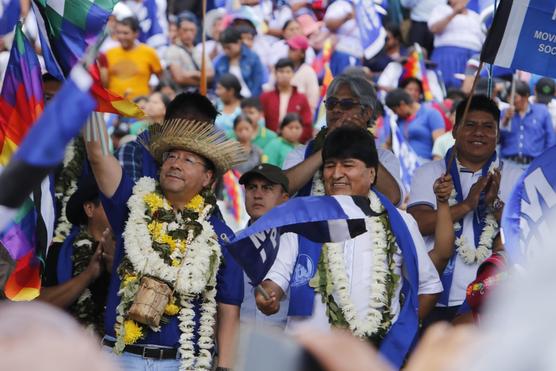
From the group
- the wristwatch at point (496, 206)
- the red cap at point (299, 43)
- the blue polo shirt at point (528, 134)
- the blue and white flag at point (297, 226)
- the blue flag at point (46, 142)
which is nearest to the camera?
the blue flag at point (46, 142)

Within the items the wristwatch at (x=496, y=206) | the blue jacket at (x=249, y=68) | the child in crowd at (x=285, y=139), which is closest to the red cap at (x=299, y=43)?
the blue jacket at (x=249, y=68)

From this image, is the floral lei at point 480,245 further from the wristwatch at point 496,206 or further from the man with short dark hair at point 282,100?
the man with short dark hair at point 282,100

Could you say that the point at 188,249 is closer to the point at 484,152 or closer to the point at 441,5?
the point at 484,152

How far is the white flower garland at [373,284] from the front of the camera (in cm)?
597

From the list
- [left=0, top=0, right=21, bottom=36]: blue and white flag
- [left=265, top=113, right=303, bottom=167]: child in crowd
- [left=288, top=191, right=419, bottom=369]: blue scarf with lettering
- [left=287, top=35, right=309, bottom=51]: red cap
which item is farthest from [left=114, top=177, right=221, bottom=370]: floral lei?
[left=287, top=35, right=309, bottom=51]: red cap

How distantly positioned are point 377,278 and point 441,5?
11041mm

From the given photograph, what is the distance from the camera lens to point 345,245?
6.23 meters

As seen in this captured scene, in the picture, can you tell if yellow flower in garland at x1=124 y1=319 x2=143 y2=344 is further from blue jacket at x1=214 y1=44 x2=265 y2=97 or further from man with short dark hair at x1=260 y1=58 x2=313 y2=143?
blue jacket at x1=214 y1=44 x2=265 y2=97

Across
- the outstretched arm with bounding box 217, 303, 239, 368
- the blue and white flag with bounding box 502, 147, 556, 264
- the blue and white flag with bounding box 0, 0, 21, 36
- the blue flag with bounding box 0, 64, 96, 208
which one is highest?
the blue flag with bounding box 0, 64, 96, 208

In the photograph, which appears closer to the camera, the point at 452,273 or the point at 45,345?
the point at 45,345

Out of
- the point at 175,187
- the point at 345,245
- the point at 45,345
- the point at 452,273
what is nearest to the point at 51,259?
the point at 175,187

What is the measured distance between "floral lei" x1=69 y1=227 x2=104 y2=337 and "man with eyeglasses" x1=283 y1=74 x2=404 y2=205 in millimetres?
1206

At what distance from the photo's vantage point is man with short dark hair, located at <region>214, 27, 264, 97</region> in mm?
15789

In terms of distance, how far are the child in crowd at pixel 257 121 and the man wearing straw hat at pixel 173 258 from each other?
6.36 m
